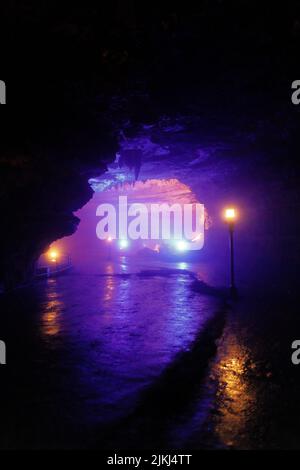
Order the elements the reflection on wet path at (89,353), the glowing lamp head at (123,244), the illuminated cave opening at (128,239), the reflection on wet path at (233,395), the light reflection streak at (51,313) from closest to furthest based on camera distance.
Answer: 1. the reflection on wet path at (233,395)
2. the reflection on wet path at (89,353)
3. the light reflection streak at (51,313)
4. the illuminated cave opening at (128,239)
5. the glowing lamp head at (123,244)

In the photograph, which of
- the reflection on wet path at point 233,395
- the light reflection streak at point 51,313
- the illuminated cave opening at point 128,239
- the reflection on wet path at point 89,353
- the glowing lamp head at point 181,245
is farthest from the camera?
the glowing lamp head at point 181,245

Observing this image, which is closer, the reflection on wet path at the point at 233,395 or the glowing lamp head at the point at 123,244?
the reflection on wet path at the point at 233,395

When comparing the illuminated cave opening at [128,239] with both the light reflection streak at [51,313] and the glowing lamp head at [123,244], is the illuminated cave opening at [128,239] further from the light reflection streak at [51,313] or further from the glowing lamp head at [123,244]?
the light reflection streak at [51,313]

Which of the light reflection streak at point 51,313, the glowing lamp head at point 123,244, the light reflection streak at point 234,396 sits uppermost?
the glowing lamp head at point 123,244

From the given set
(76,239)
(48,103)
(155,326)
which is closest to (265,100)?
(48,103)

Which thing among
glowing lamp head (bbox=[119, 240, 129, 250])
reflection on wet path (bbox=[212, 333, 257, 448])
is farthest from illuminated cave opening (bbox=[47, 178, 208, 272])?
reflection on wet path (bbox=[212, 333, 257, 448])

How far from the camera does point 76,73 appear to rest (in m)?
8.61

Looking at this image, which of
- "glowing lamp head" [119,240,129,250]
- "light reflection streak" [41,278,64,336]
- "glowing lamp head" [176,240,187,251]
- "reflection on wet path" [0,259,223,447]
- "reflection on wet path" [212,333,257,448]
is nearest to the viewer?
"reflection on wet path" [212,333,257,448]

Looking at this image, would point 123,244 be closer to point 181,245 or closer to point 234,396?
point 181,245

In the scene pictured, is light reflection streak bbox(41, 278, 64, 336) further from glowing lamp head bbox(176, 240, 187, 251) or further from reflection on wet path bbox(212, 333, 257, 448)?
glowing lamp head bbox(176, 240, 187, 251)

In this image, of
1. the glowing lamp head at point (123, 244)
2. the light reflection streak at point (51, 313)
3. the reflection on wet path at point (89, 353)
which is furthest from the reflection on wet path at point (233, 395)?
the glowing lamp head at point (123, 244)

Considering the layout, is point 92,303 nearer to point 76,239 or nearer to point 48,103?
point 48,103

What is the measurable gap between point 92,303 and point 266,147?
11.4 m
